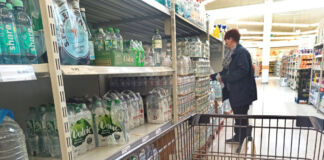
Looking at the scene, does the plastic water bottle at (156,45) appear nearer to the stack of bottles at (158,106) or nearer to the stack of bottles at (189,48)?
the stack of bottles at (158,106)

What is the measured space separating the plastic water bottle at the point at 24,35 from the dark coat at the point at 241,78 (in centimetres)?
219

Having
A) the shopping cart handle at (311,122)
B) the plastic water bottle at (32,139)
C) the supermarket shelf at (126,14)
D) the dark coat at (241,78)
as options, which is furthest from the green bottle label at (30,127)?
the dark coat at (241,78)

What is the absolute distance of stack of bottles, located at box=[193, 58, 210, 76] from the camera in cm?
234

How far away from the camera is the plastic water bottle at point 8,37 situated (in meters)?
0.61

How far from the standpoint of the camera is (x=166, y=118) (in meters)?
1.69

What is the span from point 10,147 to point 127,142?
62 centimetres

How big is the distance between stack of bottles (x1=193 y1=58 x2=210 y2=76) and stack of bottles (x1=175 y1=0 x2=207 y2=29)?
1.58ft

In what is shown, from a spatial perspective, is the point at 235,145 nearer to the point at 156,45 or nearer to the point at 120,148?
the point at 156,45

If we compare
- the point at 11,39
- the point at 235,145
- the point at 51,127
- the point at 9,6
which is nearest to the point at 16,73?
the point at 11,39

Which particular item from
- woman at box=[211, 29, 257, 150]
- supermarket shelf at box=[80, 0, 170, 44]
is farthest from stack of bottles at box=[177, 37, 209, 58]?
woman at box=[211, 29, 257, 150]

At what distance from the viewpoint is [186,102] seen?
2029mm

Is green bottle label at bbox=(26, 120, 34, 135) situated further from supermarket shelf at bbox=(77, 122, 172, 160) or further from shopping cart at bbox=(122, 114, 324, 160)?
shopping cart at bbox=(122, 114, 324, 160)

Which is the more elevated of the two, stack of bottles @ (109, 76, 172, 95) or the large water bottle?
stack of bottles @ (109, 76, 172, 95)

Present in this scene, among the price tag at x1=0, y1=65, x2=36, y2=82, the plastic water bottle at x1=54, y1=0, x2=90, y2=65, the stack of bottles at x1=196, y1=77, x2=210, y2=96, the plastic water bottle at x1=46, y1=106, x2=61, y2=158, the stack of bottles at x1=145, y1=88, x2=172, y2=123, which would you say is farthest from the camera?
the stack of bottles at x1=196, y1=77, x2=210, y2=96
